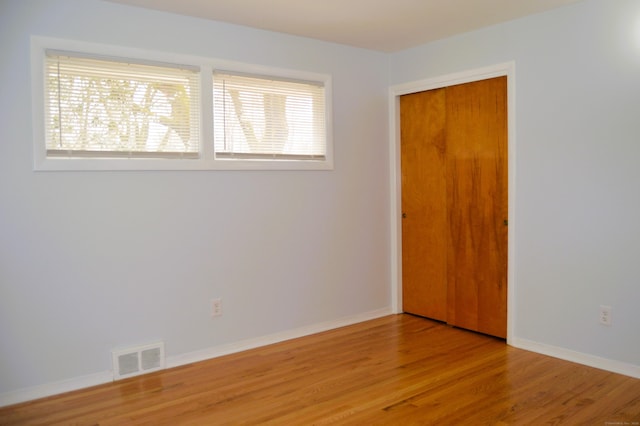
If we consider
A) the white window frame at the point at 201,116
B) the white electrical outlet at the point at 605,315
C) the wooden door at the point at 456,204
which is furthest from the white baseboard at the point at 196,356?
the white electrical outlet at the point at 605,315

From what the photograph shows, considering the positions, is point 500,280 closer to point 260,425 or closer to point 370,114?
point 370,114

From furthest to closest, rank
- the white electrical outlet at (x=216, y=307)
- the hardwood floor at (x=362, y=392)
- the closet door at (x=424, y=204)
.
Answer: the closet door at (x=424, y=204), the white electrical outlet at (x=216, y=307), the hardwood floor at (x=362, y=392)

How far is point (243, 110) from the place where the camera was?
381 centimetres

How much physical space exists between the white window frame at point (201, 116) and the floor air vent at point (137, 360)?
118 centimetres

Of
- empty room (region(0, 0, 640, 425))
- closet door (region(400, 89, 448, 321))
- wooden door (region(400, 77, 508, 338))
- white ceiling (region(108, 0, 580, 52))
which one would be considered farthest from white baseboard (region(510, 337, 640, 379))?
white ceiling (region(108, 0, 580, 52))

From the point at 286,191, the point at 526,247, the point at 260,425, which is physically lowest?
the point at 260,425

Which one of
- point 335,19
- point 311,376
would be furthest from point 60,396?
point 335,19

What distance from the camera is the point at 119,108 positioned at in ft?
10.7

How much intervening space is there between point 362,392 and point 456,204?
186cm

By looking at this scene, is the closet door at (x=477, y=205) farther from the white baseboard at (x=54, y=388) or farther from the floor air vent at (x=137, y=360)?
the white baseboard at (x=54, y=388)

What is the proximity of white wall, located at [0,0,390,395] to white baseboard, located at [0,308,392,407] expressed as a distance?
0.03 meters

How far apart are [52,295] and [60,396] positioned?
601mm

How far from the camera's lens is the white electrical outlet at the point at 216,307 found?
3.67 meters

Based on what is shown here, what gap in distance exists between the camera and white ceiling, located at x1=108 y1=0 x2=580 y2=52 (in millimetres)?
3279
